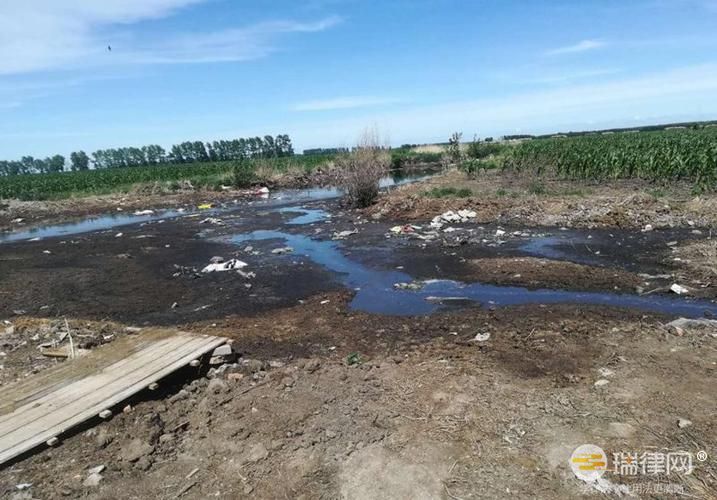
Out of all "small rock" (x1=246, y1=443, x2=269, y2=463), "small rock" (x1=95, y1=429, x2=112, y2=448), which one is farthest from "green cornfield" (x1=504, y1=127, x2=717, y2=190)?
"small rock" (x1=95, y1=429, x2=112, y2=448)

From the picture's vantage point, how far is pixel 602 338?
500cm

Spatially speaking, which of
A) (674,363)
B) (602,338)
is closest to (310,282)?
(602,338)

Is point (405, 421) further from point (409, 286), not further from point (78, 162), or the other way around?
point (78, 162)

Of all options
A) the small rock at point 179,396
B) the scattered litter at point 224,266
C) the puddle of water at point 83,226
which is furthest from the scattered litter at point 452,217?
the puddle of water at point 83,226

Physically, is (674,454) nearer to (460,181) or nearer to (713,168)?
(713,168)

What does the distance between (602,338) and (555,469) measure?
250cm

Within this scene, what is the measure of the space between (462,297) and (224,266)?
526 cm

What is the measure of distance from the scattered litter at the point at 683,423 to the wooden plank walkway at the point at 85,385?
4373 millimetres

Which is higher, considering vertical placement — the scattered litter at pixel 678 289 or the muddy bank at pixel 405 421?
the muddy bank at pixel 405 421

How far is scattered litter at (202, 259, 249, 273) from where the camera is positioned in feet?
31.1

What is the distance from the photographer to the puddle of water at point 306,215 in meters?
16.0

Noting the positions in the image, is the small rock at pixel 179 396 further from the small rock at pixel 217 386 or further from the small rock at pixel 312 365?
the small rock at pixel 312 365

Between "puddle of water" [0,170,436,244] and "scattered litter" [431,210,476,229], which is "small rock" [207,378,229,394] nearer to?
"scattered litter" [431,210,476,229]

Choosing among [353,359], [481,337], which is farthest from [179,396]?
[481,337]
